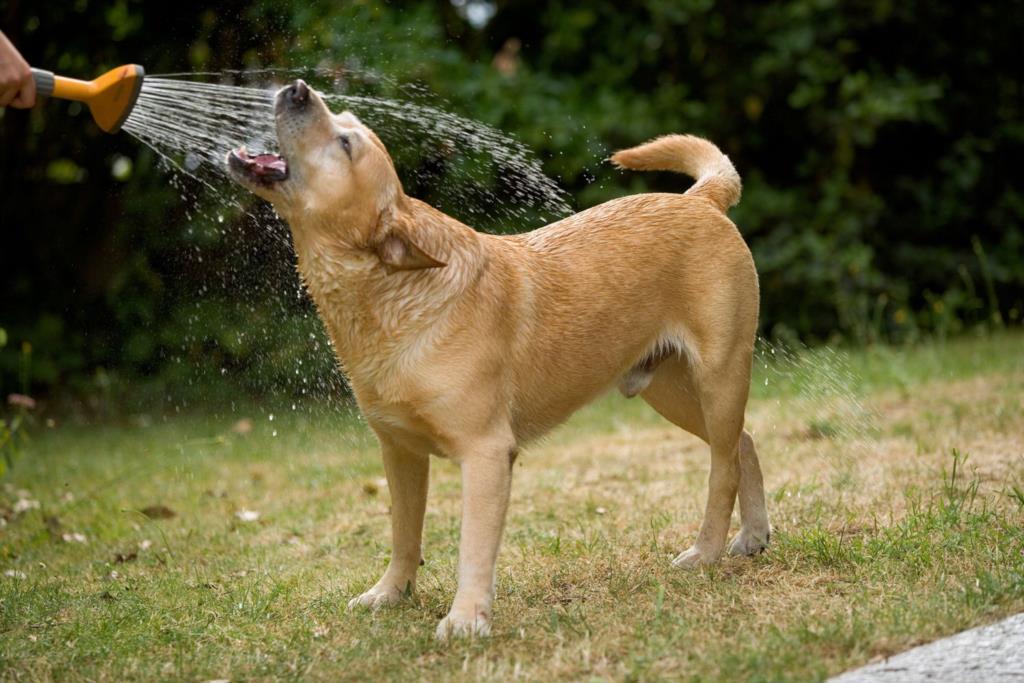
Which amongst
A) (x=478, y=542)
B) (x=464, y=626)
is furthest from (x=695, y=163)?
(x=464, y=626)

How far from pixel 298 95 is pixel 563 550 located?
182cm

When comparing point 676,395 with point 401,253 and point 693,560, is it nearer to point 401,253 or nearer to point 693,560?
point 693,560

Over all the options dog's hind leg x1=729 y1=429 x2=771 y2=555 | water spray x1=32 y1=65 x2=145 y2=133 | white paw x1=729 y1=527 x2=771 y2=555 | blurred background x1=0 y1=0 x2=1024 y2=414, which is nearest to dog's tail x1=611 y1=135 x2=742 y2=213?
dog's hind leg x1=729 y1=429 x2=771 y2=555

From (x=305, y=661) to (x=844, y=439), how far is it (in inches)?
139

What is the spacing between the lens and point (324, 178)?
3395mm

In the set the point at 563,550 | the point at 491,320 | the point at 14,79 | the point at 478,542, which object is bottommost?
the point at 563,550

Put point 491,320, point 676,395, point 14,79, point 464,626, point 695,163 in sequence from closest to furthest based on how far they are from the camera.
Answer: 1. point 464,626
2. point 491,320
3. point 14,79
4. point 676,395
5. point 695,163

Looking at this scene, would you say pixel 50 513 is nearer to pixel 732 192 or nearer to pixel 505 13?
pixel 732 192

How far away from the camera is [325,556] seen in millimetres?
4641

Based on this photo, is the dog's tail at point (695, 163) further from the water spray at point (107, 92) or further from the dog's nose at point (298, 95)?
the water spray at point (107, 92)

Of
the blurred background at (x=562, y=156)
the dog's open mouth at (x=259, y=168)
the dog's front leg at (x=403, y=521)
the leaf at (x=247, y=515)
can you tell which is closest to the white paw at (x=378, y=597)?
the dog's front leg at (x=403, y=521)

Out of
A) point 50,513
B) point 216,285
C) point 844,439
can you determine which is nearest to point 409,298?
point 50,513

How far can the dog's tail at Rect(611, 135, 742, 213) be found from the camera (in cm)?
434

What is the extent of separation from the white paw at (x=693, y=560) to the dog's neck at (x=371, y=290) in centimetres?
118
